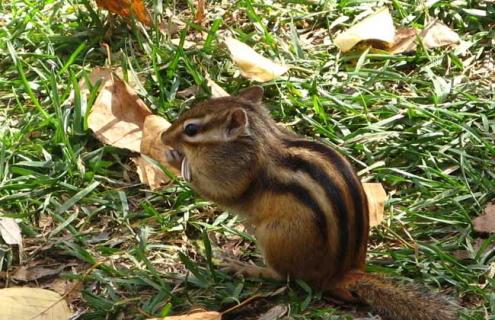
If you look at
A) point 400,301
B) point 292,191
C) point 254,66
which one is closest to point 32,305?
point 292,191

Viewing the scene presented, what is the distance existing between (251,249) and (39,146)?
4.18 ft

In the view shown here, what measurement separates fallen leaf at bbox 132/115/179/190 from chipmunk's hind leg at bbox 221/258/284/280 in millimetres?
706

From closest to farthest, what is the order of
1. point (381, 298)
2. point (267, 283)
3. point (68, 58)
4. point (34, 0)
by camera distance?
point (381, 298), point (267, 283), point (68, 58), point (34, 0)

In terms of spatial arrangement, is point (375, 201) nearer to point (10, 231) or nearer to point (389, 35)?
point (389, 35)

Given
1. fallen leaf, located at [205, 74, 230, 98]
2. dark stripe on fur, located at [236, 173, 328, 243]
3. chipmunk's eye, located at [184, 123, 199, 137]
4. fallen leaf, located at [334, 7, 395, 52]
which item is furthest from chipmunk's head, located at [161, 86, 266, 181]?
fallen leaf, located at [334, 7, 395, 52]

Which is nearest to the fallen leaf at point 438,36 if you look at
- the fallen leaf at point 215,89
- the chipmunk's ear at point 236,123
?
the fallen leaf at point 215,89

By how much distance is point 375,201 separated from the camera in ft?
15.5

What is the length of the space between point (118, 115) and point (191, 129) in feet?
2.84

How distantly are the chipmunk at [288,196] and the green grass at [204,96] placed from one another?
0.51 ft

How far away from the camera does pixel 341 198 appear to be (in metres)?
4.10

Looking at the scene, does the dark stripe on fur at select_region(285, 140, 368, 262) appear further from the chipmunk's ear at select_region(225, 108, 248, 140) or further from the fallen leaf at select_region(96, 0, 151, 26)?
the fallen leaf at select_region(96, 0, 151, 26)

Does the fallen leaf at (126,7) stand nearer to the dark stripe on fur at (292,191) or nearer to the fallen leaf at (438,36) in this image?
the fallen leaf at (438,36)

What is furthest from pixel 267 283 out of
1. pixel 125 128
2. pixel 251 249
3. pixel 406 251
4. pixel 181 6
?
pixel 181 6

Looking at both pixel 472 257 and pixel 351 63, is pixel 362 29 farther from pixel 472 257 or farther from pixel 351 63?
pixel 472 257
